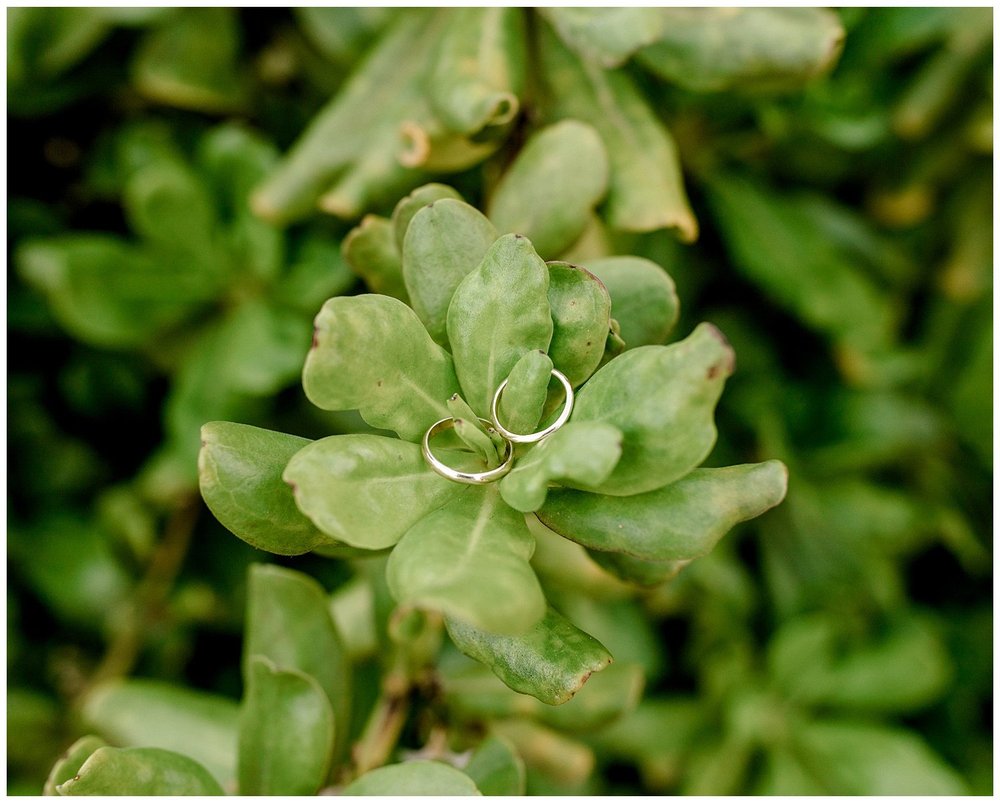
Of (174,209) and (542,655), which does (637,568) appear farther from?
(174,209)

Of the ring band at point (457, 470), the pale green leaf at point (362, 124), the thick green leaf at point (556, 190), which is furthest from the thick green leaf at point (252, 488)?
the pale green leaf at point (362, 124)

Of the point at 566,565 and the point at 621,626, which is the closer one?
the point at 566,565

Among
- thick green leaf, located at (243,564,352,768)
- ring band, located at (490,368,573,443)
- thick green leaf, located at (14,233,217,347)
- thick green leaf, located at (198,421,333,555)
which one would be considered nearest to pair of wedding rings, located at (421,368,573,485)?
ring band, located at (490,368,573,443)

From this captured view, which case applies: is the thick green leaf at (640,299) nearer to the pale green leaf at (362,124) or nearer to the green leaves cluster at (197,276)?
the pale green leaf at (362,124)

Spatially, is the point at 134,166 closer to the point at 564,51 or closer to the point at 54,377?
the point at 54,377

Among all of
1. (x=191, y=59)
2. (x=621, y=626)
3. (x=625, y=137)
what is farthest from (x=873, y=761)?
(x=191, y=59)

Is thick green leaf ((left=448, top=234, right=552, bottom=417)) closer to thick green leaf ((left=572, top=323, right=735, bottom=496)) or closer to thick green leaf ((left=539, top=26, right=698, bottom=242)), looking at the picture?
thick green leaf ((left=572, top=323, right=735, bottom=496))
